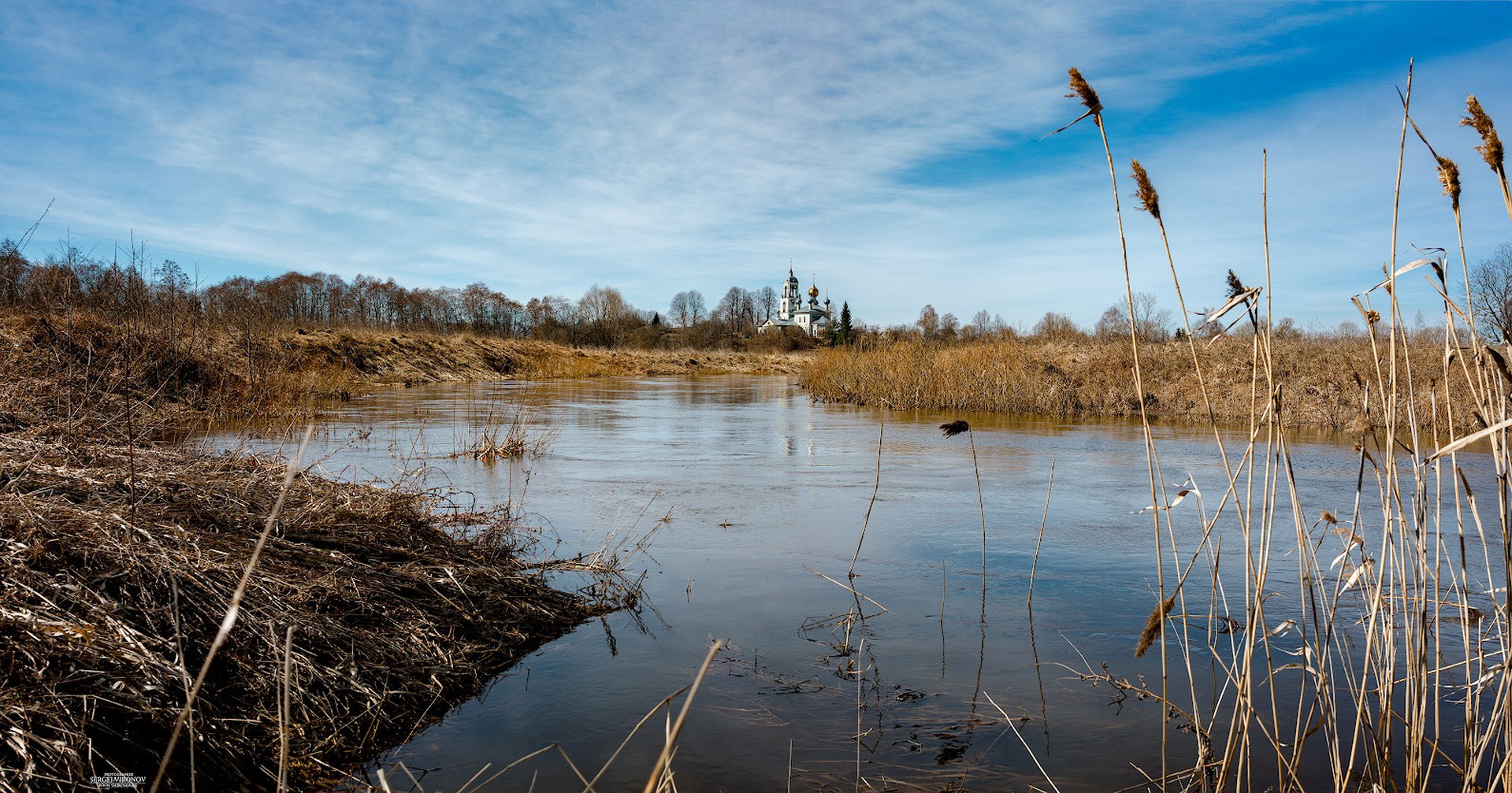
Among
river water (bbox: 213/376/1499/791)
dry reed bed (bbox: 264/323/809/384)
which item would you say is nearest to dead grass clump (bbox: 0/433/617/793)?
river water (bbox: 213/376/1499/791)

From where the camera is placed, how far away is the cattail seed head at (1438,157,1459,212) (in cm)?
202

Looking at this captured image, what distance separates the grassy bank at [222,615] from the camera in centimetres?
257

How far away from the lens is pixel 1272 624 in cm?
461

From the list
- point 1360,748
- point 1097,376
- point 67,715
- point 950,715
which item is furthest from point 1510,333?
point 1097,376

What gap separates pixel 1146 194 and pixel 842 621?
3.10 m

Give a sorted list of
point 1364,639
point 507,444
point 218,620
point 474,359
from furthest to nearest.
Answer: point 474,359 < point 507,444 < point 1364,639 < point 218,620

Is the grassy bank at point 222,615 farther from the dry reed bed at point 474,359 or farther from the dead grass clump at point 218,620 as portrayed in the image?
the dry reed bed at point 474,359

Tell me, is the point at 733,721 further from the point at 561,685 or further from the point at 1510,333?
the point at 1510,333

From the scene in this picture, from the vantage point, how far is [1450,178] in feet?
6.70

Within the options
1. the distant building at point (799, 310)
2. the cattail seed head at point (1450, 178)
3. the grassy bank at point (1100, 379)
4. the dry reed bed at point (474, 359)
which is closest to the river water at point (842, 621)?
the cattail seed head at point (1450, 178)

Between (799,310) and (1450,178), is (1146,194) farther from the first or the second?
(799,310)

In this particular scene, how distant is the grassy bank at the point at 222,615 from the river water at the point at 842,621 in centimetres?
31

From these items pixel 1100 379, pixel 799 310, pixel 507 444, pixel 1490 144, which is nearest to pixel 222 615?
pixel 1490 144

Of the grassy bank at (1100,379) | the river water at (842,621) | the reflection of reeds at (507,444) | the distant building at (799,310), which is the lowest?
the river water at (842,621)
